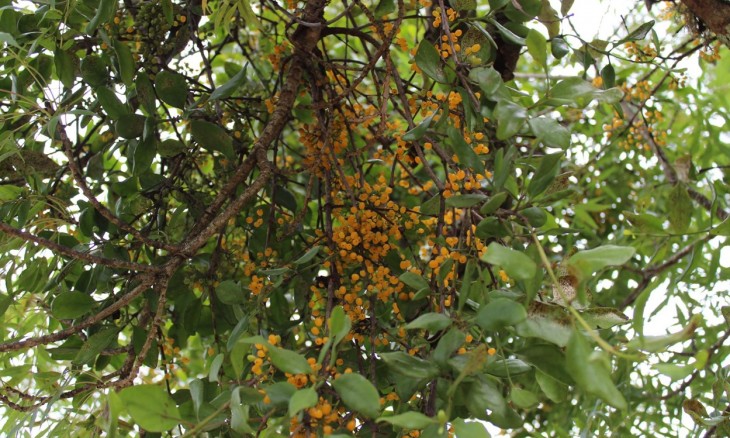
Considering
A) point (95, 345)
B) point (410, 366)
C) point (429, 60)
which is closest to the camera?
point (410, 366)

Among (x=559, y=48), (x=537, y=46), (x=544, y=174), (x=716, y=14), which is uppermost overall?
(x=716, y=14)

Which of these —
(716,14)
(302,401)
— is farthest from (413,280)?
(716,14)

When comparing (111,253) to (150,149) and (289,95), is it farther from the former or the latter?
(289,95)

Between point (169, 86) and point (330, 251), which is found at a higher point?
point (169, 86)

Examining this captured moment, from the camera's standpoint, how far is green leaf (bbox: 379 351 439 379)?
0.57m

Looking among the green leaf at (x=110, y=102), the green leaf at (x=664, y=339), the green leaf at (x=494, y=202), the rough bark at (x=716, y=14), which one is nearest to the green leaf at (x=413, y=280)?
the green leaf at (x=494, y=202)

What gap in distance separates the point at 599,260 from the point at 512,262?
0.21 feet

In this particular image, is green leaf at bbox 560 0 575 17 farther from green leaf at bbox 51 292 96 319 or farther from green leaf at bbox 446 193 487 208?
green leaf at bbox 51 292 96 319

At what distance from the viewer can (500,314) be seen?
0.53m

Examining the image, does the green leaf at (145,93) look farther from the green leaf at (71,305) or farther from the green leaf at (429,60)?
the green leaf at (429,60)

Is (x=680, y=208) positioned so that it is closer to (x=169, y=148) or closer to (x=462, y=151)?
(x=462, y=151)

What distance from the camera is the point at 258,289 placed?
2.55ft

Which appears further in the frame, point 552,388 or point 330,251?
point 330,251

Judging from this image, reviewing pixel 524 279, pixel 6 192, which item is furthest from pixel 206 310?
pixel 524 279
